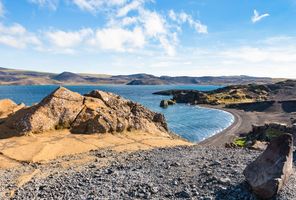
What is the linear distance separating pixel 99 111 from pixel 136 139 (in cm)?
566

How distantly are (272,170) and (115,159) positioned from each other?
13.3m

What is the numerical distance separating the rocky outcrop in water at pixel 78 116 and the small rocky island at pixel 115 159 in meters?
0.10

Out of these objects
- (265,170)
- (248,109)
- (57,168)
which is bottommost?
(248,109)

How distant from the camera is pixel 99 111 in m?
40.4

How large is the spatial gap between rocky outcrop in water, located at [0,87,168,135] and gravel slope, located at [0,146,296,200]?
9643 millimetres

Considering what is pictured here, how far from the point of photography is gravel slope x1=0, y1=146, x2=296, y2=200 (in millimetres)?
20828

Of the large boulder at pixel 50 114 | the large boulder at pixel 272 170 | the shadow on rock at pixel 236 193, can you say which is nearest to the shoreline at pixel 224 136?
the large boulder at pixel 50 114

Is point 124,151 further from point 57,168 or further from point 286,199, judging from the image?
point 286,199

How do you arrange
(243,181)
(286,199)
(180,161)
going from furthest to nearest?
(180,161), (243,181), (286,199)

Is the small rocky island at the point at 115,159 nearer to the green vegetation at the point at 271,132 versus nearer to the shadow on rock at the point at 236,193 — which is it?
the shadow on rock at the point at 236,193

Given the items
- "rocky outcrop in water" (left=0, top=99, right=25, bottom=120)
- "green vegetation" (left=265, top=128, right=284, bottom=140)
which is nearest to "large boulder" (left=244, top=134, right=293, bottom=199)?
"rocky outcrop in water" (left=0, top=99, right=25, bottom=120)

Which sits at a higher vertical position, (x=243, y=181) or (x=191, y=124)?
(x=243, y=181)

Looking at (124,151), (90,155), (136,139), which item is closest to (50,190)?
(90,155)

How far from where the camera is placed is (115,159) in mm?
29453
